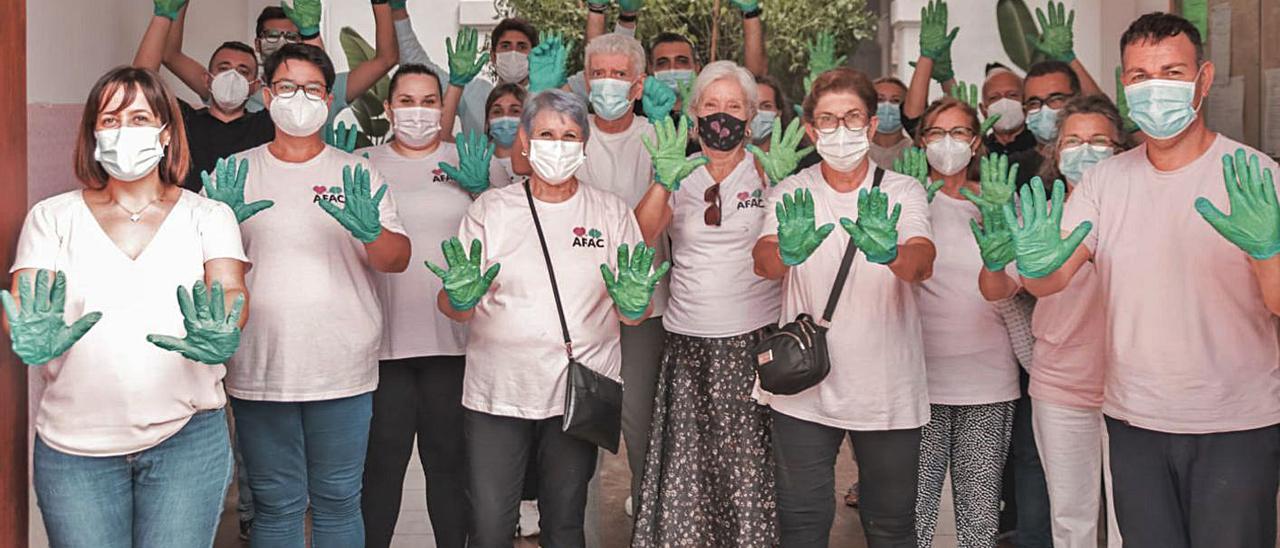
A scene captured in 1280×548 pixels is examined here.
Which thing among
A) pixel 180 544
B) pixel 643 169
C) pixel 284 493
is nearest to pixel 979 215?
pixel 643 169

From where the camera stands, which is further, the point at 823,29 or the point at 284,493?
the point at 823,29

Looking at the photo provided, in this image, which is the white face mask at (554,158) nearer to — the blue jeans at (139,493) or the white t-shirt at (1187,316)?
the blue jeans at (139,493)

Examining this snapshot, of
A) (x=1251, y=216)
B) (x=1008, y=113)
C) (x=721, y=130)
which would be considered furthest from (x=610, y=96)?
(x=1251, y=216)

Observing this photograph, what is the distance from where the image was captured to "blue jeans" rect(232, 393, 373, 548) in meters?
3.14

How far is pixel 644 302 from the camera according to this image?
3.10 meters

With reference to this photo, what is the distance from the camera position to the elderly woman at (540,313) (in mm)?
3119

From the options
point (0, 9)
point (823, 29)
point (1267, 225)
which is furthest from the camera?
point (823, 29)

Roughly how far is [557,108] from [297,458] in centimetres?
111

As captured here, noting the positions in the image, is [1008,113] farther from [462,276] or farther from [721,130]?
[462,276]

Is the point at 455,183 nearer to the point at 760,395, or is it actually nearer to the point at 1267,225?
the point at 760,395

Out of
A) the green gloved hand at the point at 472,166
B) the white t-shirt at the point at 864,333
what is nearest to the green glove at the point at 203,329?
the green gloved hand at the point at 472,166

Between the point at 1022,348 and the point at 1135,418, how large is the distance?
37.0 inches

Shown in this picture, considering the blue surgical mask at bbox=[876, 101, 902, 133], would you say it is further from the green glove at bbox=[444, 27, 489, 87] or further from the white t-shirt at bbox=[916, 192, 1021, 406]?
the green glove at bbox=[444, 27, 489, 87]

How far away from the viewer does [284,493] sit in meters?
3.15
